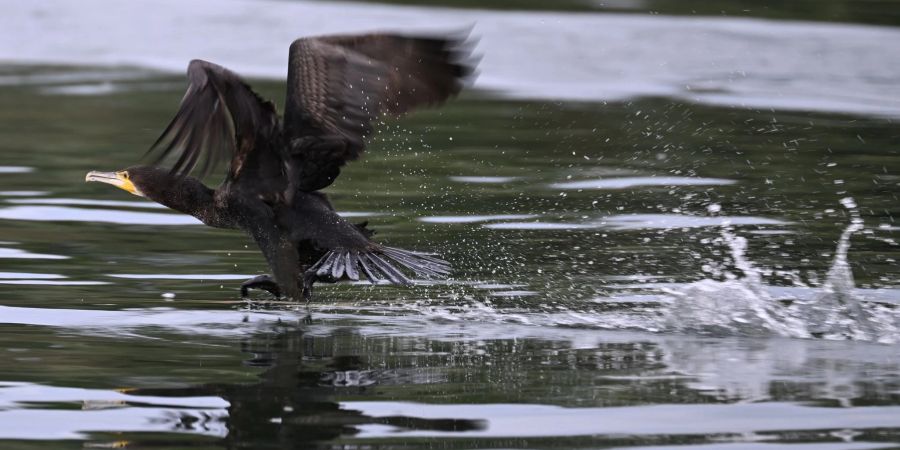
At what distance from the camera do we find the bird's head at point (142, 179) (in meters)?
7.57

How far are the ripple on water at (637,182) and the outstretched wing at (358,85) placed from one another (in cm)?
301

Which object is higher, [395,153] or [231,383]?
[395,153]

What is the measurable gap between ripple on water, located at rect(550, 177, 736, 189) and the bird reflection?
3.75 meters

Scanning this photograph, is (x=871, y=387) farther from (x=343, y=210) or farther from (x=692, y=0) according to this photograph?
(x=692, y=0)

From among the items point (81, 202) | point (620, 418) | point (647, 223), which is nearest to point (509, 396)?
point (620, 418)

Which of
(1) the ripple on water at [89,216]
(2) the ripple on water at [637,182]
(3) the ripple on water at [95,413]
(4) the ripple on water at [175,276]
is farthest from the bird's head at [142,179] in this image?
(2) the ripple on water at [637,182]

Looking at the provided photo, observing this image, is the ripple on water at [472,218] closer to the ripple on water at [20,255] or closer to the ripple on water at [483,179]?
the ripple on water at [483,179]

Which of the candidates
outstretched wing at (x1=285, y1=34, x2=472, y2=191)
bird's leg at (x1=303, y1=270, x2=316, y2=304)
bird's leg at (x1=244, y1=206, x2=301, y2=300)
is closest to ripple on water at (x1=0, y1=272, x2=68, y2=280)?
bird's leg at (x1=244, y1=206, x2=301, y2=300)

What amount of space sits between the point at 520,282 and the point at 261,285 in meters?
1.20

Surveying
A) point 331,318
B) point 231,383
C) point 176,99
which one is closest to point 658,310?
point 331,318

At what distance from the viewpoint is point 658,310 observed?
6.88 m

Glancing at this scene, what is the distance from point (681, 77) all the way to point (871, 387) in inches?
376

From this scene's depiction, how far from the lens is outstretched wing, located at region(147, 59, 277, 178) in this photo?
657 centimetres

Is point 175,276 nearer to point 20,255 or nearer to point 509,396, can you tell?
point 20,255
